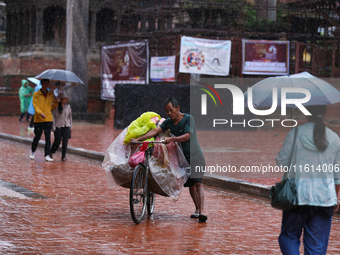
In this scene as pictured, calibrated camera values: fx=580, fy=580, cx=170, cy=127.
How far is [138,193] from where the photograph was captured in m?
7.31

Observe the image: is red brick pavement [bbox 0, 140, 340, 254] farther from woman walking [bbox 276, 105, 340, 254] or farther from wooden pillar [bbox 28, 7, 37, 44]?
wooden pillar [bbox 28, 7, 37, 44]

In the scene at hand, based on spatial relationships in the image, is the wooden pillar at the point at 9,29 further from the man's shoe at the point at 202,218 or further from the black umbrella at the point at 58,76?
the man's shoe at the point at 202,218

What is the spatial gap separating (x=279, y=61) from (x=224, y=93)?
12.3ft

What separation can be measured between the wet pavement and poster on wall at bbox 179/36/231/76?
1315cm

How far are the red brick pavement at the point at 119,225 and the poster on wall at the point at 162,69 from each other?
15206 mm

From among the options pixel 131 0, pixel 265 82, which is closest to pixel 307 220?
pixel 265 82

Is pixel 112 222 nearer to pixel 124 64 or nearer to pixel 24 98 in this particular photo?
pixel 24 98

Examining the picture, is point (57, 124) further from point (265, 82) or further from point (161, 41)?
point (161, 41)

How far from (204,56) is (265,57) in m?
2.91

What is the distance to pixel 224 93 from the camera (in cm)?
2361

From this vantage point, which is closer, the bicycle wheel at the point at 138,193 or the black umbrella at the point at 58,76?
the bicycle wheel at the point at 138,193

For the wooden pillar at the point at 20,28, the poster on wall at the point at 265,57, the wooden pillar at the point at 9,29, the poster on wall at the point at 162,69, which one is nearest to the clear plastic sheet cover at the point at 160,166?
the poster on wall at the point at 162,69

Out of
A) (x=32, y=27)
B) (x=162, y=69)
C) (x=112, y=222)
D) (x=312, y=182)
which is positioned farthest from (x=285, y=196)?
(x=32, y=27)

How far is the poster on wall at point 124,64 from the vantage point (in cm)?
2725
